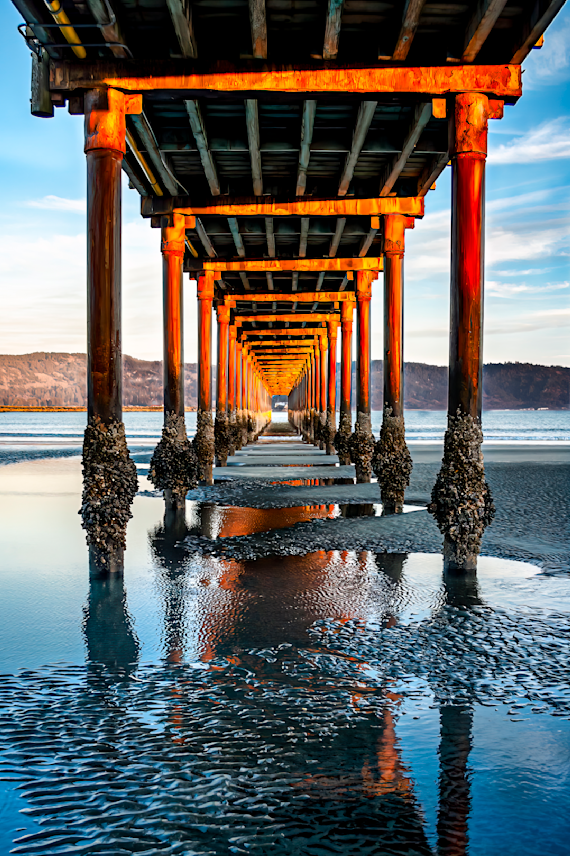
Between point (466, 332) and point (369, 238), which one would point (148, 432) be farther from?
point (466, 332)

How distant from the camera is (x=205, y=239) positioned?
55.1 feet

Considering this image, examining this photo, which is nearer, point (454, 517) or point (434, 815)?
point (434, 815)

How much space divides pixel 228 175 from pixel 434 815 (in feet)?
39.3

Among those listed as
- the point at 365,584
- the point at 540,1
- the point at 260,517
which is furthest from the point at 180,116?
the point at 365,584

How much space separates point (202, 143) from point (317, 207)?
338 centimetres

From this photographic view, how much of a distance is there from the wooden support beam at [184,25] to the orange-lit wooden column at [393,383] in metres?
6.21

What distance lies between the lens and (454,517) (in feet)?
25.5

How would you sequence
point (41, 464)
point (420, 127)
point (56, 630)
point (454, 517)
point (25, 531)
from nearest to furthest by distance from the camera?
point (56, 630), point (454, 517), point (420, 127), point (25, 531), point (41, 464)

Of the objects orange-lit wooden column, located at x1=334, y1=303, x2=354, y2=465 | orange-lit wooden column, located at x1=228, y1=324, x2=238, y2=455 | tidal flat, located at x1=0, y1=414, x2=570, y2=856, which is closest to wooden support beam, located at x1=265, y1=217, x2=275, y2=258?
orange-lit wooden column, located at x1=334, y1=303, x2=354, y2=465

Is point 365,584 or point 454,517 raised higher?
point 454,517

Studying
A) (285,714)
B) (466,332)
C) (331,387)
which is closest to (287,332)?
(331,387)

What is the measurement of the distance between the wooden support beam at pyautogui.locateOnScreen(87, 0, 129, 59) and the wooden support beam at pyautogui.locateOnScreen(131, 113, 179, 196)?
5.95 feet

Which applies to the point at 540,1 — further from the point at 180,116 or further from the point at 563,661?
the point at 563,661

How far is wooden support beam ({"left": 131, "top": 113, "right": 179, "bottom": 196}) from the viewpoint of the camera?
33.0 ft
